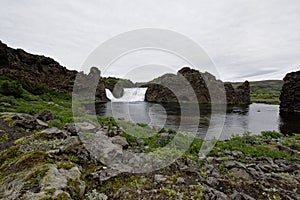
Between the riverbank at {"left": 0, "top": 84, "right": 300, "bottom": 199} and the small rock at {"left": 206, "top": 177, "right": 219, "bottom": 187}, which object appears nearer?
the riverbank at {"left": 0, "top": 84, "right": 300, "bottom": 199}

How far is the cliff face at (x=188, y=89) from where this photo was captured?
6166cm

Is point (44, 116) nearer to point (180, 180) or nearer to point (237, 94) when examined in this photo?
point (180, 180)

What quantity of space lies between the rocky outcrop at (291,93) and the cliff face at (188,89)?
16.5 meters

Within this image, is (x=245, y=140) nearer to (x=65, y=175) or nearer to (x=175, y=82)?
(x=65, y=175)

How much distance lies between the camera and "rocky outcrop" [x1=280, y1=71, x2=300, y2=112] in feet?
160

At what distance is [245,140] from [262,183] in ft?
29.9

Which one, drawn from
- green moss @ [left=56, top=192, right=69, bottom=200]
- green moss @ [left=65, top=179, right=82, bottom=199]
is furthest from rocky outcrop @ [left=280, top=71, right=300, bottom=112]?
green moss @ [left=56, top=192, right=69, bottom=200]

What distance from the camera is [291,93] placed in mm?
50531

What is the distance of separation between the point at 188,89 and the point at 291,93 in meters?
27.2

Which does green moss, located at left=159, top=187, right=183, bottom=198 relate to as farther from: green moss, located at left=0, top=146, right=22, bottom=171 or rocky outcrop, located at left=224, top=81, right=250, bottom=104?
rocky outcrop, located at left=224, top=81, right=250, bottom=104

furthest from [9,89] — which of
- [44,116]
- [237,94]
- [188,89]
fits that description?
[237,94]

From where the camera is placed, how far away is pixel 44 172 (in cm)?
381

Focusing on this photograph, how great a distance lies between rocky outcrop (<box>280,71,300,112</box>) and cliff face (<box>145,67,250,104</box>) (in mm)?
16472

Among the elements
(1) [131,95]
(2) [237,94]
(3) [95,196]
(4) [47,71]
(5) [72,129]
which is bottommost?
(3) [95,196]
